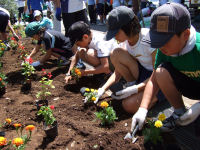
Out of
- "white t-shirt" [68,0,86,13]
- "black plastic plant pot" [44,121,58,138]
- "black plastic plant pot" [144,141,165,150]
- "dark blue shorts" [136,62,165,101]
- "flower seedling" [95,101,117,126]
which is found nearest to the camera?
"black plastic plant pot" [144,141,165,150]

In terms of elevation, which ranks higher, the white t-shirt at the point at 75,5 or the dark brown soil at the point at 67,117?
the white t-shirt at the point at 75,5

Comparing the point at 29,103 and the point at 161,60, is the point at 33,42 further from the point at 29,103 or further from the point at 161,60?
the point at 161,60

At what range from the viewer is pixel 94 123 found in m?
2.39

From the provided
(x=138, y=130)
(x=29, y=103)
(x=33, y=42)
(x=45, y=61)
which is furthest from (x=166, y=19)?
(x=33, y=42)

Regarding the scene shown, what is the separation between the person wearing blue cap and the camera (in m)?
1.62

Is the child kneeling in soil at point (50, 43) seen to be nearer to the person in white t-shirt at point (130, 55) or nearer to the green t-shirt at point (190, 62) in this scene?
the person in white t-shirt at point (130, 55)

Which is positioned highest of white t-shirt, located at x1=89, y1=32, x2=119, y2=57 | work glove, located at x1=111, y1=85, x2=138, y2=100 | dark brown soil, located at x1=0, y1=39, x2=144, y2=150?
white t-shirt, located at x1=89, y1=32, x2=119, y2=57

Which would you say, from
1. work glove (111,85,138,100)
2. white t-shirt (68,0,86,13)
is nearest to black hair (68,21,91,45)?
work glove (111,85,138,100)

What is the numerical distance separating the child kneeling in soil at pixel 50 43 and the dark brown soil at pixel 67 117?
1.80 ft

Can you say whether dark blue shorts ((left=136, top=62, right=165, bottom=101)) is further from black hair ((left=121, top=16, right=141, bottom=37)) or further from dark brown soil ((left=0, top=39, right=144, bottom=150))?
black hair ((left=121, top=16, right=141, bottom=37))

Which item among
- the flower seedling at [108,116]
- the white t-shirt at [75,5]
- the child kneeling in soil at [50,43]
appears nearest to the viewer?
the flower seedling at [108,116]

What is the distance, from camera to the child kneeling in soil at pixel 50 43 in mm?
3865

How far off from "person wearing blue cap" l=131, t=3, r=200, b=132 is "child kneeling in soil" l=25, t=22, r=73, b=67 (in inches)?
99.6

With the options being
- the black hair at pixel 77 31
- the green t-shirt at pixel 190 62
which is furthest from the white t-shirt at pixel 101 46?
the green t-shirt at pixel 190 62
